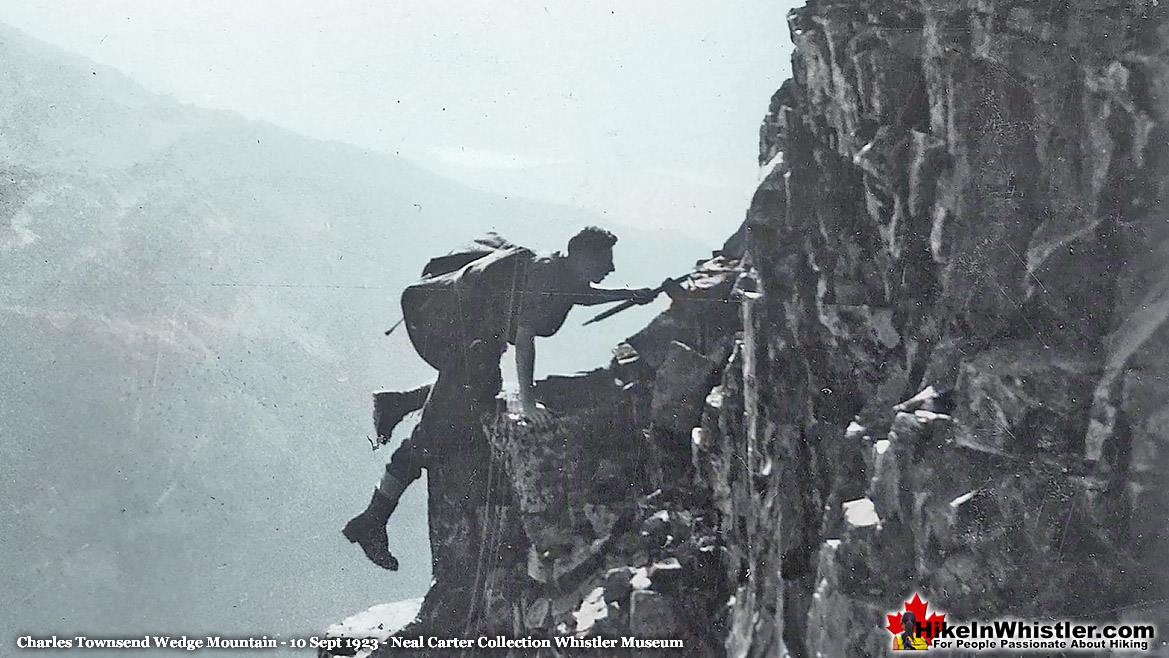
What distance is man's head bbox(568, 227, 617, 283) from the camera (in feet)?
21.3

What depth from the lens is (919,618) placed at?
12.6 feet

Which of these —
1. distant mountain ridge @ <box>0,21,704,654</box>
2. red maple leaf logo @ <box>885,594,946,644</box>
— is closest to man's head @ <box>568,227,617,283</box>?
red maple leaf logo @ <box>885,594,946,644</box>

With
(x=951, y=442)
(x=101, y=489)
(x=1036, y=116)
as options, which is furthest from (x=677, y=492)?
(x=101, y=489)

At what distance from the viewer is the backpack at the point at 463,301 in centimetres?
683

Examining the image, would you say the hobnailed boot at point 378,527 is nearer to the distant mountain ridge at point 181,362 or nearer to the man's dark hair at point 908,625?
the distant mountain ridge at point 181,362

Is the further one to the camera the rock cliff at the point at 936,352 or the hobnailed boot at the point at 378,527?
the hobnailed boot at the point at 378,527

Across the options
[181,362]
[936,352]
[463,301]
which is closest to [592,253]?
[463,301]

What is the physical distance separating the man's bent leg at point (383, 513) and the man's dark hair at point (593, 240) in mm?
2002

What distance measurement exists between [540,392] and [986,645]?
3.65m

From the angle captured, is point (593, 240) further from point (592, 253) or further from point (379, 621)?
point (379, 621)

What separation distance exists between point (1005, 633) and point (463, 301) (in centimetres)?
424

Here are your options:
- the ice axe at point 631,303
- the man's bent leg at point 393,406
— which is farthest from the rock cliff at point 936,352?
the man's bent leg at point 393,406

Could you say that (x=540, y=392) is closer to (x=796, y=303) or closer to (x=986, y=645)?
(x=796, y=303)

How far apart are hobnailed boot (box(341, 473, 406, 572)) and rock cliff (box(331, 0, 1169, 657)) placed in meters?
1.88
